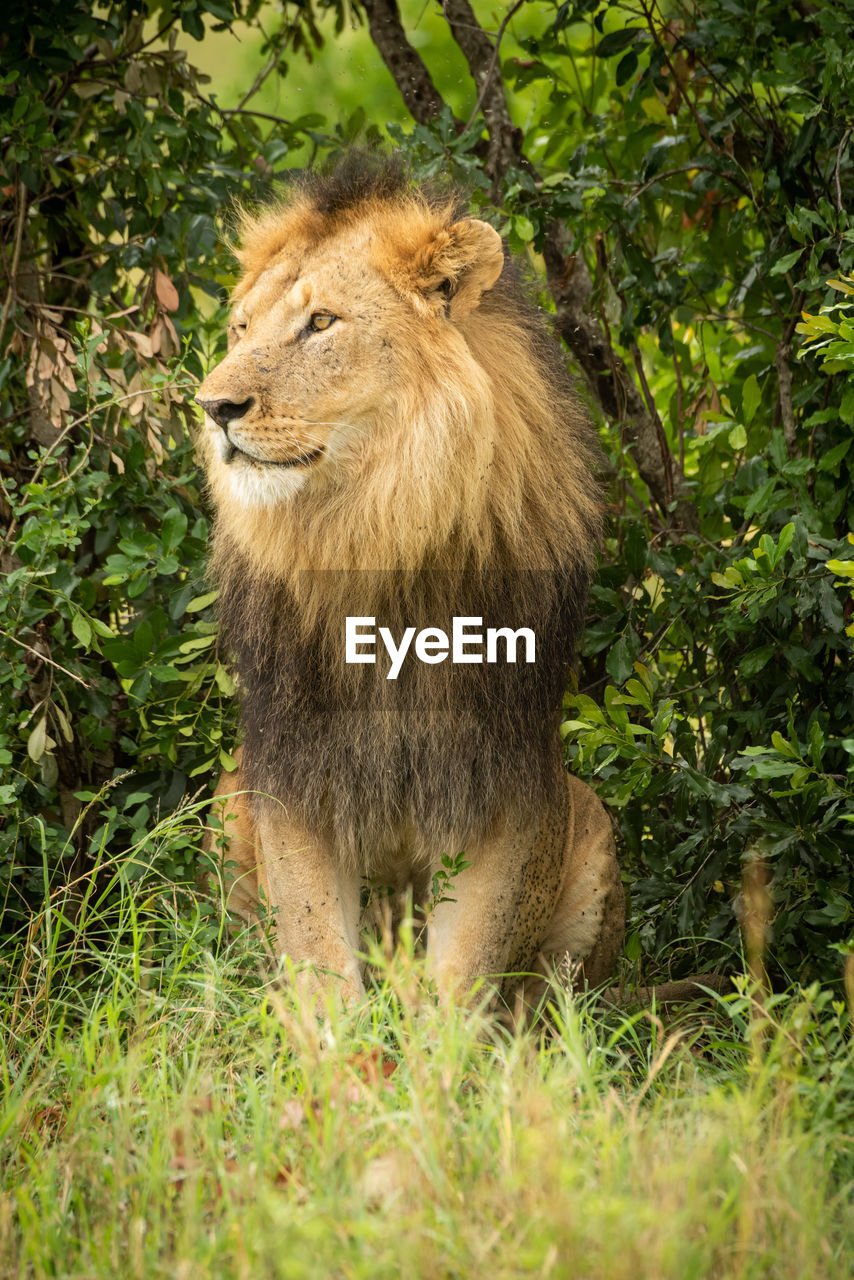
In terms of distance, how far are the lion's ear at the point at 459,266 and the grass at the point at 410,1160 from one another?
1.44m

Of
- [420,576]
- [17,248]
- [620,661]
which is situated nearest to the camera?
[420,576]

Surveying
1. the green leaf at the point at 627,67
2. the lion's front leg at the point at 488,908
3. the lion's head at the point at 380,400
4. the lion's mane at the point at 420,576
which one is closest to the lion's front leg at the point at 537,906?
the lion's front leg at the point at 488,908

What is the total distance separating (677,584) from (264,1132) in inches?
84.6

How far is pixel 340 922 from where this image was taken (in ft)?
10.1

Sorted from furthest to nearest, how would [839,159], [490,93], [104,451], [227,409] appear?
Answer: [490,93] < [104,451] < [839,159] < [227,409]

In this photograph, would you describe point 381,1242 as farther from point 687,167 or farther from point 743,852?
point 687,167

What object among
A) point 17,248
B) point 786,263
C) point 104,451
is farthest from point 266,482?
point 17,248

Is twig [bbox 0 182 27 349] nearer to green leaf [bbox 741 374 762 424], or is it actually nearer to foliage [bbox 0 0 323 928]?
foliage [bbox 0 0 323 928]

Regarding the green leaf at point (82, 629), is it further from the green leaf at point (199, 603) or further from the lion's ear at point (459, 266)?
the lion's ear at point (459, 266)

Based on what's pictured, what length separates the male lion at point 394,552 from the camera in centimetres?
277

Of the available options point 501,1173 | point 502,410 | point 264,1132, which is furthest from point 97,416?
point 501,1173

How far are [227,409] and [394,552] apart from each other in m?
0.46

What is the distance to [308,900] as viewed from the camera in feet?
10.1

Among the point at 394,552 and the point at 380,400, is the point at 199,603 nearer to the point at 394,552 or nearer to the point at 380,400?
the point at 394,552
